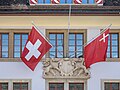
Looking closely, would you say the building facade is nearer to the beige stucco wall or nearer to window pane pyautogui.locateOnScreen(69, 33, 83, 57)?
the beige stucco wall

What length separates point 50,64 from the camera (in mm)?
33750

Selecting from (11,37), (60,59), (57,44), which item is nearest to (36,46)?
(60,59)

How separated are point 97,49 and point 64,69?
2182 millimetres

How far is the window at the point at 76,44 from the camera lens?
112ft

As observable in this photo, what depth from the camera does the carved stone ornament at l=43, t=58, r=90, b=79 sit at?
110ft

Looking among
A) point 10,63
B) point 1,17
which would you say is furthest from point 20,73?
point 1,17

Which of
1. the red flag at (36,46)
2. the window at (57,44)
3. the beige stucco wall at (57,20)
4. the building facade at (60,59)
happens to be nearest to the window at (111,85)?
the building facade at (60,59)

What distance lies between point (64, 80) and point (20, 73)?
86.5 inches

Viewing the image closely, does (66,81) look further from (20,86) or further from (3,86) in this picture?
(3,86)

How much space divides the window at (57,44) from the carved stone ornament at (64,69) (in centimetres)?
50

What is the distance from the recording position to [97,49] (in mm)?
32562

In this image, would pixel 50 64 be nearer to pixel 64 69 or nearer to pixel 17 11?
pixel 64 69

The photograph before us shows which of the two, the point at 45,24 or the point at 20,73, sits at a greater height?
the point at 45,24

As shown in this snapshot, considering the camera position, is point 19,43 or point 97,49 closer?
point 97,49
